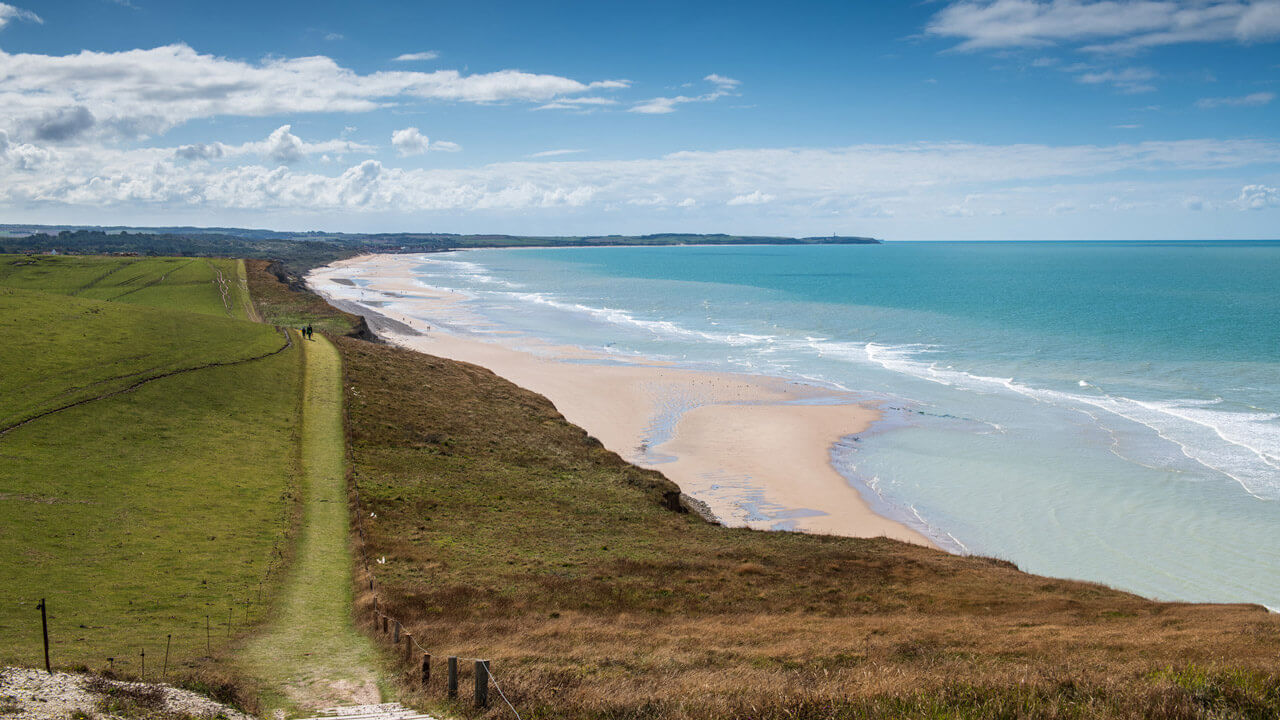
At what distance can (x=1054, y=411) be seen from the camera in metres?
60.5

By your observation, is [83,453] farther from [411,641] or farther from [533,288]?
[533,288]

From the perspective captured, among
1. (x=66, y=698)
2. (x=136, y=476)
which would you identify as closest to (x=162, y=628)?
(x=66, y=698)

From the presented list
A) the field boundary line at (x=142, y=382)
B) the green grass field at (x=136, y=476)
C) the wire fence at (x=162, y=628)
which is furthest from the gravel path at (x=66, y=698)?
the field boundary line at (x=142, y=382)

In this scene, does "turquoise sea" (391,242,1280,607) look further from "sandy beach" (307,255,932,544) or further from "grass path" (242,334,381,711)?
"grass path" (242,334,381,711)

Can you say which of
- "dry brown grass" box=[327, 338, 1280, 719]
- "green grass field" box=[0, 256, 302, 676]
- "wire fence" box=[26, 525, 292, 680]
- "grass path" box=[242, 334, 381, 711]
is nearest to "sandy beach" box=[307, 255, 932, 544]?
"dry brown grass" box=[327, 338, 1280, 719]

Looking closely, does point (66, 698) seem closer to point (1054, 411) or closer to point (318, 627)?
point (318, 627)

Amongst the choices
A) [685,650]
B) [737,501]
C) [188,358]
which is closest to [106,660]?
[685,650]

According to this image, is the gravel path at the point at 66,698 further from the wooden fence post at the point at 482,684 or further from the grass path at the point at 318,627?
the wooden fence post at the point at 482,684

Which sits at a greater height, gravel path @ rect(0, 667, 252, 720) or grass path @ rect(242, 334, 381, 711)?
gravel path @ rect(0, 667, 252, 720)

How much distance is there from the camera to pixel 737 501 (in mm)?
43562

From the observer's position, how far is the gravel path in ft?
42.7

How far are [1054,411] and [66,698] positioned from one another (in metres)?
63.3

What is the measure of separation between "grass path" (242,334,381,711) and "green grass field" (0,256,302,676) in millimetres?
929

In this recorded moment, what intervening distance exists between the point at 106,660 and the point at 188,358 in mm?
36516
